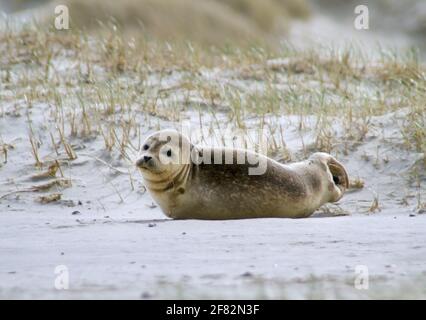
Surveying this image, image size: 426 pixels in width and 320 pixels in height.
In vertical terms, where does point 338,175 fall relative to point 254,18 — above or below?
below

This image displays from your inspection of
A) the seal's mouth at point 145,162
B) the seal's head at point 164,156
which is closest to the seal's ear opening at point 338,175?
the seal's head at point 164,156

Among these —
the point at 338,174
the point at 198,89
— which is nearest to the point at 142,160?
the point at 338,174

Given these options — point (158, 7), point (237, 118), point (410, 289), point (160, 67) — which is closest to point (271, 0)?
point (158, 7)

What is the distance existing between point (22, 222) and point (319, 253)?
5.38 ft

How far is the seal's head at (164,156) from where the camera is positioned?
499 cm

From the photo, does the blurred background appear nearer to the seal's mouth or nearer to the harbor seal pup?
the harbor seal pup

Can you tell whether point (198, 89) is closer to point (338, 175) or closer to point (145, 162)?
point (338, 175)

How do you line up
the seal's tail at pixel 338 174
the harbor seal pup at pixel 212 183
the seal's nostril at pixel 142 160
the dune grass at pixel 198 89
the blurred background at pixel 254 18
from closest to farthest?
the seal's nostril at pixel 142 160 → the harbor seal pup at pixel 212 183 → the seal's tail at pixel 338 174 → the dune grass at pixel 198 89 → the blurred background at pixel 254 18

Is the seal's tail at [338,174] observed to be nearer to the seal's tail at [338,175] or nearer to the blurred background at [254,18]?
the seal's tail at [338,175]

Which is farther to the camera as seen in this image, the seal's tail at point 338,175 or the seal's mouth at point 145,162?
the seal's tail at point 338,175

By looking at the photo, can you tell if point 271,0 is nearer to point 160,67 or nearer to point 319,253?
point 160,67

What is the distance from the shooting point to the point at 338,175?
5.67m

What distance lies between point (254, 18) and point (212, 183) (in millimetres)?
17308

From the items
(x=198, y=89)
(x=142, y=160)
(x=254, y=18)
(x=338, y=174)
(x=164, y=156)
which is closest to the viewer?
(x=142, y=160)
